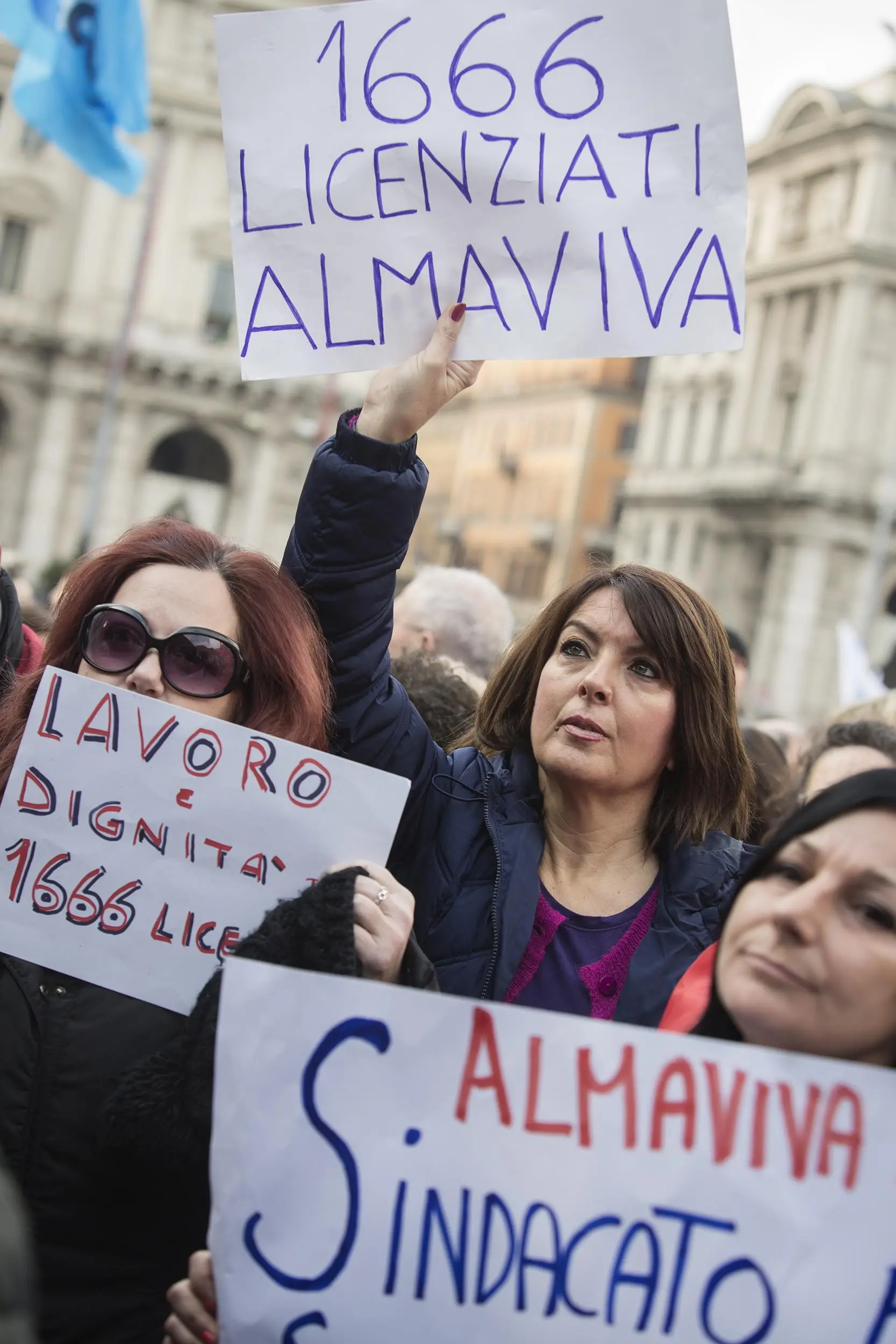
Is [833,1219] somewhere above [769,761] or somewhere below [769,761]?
below

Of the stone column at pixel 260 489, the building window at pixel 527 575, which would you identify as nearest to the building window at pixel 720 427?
the building window at pixel 527 575

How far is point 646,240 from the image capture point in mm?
2404

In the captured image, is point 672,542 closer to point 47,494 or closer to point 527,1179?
point 47,494

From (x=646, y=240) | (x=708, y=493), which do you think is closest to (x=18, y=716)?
(x=646, y=240)

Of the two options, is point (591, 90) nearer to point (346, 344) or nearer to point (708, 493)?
point (346, 344)

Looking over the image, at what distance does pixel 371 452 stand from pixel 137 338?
30.7 metres

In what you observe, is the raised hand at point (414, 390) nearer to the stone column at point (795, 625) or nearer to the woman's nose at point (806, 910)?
the woman's nose at point (806, 910)

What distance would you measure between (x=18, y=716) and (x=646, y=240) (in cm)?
116

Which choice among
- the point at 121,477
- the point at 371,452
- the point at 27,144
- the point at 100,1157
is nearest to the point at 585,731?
→ the point at 371,452

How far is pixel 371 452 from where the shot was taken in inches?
92.9

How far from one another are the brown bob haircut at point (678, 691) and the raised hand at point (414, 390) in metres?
0.42

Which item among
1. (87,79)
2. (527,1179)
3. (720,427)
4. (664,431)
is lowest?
(527,1179)

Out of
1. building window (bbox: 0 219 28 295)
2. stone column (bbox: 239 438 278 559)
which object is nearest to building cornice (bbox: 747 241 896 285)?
stone column (bbox: 239 438 278 559)

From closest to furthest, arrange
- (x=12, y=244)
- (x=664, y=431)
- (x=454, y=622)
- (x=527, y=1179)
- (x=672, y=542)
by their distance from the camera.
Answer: (x=527, y=1179)
(x=454, y=622)
(x=12, y=244)
(x=672, y=542)
(x=664, y=431)
